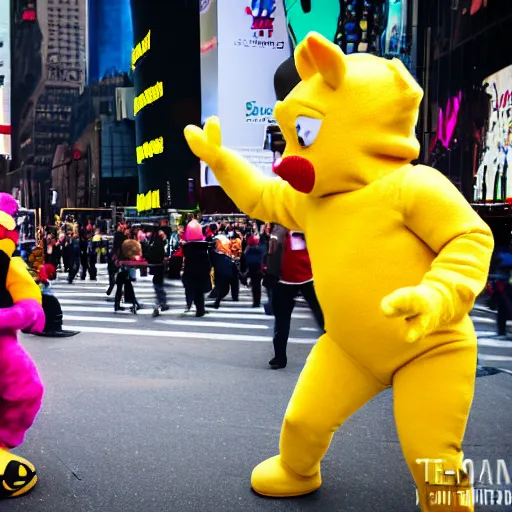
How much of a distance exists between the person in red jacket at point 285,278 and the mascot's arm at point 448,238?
370 centimetres

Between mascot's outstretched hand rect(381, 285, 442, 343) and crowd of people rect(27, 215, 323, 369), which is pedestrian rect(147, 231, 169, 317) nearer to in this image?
crowd of people rect(27, 215, 323, 369)

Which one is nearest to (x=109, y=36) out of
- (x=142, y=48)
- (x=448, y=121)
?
(x=142, y=48)

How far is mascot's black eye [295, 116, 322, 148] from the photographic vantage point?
2.88m

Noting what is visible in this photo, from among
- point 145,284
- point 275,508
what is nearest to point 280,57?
point 145,284

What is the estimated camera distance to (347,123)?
9.33 feet

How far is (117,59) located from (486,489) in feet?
160

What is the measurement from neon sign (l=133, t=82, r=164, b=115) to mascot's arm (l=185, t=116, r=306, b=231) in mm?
35130

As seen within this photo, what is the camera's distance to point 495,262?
841 centimetres

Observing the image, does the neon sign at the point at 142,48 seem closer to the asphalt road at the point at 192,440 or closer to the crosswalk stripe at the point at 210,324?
the crosswalk stripe at the point at 210,324

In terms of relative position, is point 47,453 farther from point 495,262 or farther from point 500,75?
point 500,75

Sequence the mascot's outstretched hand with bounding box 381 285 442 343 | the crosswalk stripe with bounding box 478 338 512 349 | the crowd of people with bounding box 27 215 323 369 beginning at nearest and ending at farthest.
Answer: the mascot's outstretched hand with bounding box 381 285 442 343 → the crowd of people with bounding box 27 215 323 369 → the crosswalk stripe with bounding box 478 338 512 349

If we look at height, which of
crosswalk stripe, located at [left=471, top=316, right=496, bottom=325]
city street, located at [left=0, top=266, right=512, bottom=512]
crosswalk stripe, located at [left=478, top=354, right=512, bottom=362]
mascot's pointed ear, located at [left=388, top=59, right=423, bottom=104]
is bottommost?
crosswalk stripe, located at [left=471, top=316, right=496, bottom=325]

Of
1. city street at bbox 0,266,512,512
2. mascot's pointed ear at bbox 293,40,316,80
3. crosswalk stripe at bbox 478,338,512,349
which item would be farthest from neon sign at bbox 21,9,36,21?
mascot's pointed ear at bbox 293,40,316,80

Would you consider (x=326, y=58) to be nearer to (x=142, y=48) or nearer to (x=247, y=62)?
(x=247, y=62)
